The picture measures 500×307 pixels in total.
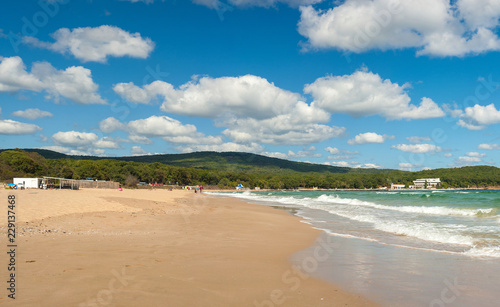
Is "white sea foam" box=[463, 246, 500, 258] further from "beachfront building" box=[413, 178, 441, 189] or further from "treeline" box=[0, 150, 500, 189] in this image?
"beachfront building" box=[413, 178, 441, 189]

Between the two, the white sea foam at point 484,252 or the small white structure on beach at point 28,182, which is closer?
the white sea foam at point 484,252

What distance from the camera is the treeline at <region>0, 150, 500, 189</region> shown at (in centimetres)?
6831

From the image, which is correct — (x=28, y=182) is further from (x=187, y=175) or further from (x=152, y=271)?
(x=187, y=175)

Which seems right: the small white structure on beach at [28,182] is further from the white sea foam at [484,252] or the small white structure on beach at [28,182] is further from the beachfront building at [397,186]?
the beachfront building at [397,186]

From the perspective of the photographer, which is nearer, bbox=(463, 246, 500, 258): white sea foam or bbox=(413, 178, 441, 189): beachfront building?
bbox=(463, 246, 500, 258): white sea foam

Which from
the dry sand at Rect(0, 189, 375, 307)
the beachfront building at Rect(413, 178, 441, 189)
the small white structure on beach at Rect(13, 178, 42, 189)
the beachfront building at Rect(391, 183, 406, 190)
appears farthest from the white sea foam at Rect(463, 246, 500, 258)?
the beachfront building at Rect(391, 183, 406, 190)

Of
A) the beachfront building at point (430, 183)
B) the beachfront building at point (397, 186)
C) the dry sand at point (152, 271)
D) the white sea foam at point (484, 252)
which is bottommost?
the beachfront building at point (397, 186)

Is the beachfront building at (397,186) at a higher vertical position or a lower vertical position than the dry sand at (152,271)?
lower

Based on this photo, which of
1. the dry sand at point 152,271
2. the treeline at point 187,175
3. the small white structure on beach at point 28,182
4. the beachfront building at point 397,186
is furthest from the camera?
the beachfront building at point 397,186

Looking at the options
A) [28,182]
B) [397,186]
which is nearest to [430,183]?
[397,186]

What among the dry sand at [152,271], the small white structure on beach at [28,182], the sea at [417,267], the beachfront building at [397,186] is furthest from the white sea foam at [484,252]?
the beachfront building at [397,186]

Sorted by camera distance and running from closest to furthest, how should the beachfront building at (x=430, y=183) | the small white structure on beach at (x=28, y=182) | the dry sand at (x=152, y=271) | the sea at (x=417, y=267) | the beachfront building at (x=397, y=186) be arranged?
the dry sand at (x=152, y=271) → the sea at (x=417, y=267) → the small white structure on beach at (x=28, y=182) → the beachfront building at (x=430, y=183) → the beachfront building at (x=397, y=186)

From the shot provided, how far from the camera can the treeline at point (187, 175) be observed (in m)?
68.3

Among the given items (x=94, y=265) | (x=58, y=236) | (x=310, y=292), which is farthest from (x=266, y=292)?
(x=58, y=236)
